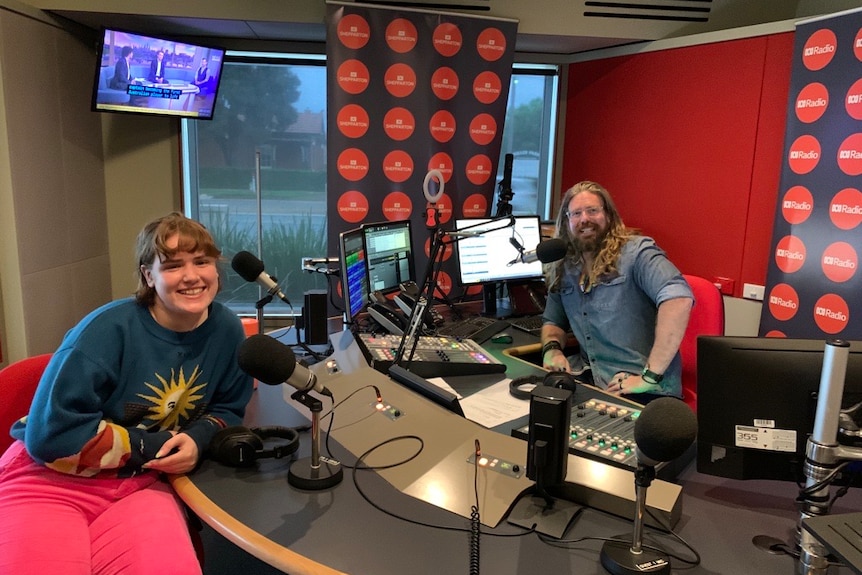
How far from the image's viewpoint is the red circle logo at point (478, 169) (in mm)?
3684

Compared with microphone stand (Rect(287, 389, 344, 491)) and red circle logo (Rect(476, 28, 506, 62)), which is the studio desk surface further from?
red circle logo (Rect(476, 28, 506, 62))

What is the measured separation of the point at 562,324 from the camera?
8.66 feet

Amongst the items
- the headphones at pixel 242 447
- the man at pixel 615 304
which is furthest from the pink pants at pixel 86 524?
the man at pixel 615 304

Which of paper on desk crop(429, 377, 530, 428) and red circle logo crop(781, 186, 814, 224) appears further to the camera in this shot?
red circle logo crop(781, 186, 814, 224)

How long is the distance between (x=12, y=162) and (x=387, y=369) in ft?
7.76

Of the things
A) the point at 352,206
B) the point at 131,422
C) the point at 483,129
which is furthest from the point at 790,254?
the point at 131,422

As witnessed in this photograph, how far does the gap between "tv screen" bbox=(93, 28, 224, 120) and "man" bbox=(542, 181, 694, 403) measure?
2.38 meters

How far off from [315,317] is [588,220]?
1.13 m

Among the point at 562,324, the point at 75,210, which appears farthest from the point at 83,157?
the point at 562,324

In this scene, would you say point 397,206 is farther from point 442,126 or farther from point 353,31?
point 353,31

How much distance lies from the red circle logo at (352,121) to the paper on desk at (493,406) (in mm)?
1954

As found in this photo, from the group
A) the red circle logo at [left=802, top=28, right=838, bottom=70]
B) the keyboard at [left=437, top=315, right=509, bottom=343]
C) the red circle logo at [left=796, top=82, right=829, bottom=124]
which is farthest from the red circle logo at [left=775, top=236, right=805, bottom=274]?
the keyboard at [left=437, top=315, right=509, bottom=343]

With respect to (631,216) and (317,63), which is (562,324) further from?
(317,63)

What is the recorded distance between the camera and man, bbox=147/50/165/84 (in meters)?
3.43
